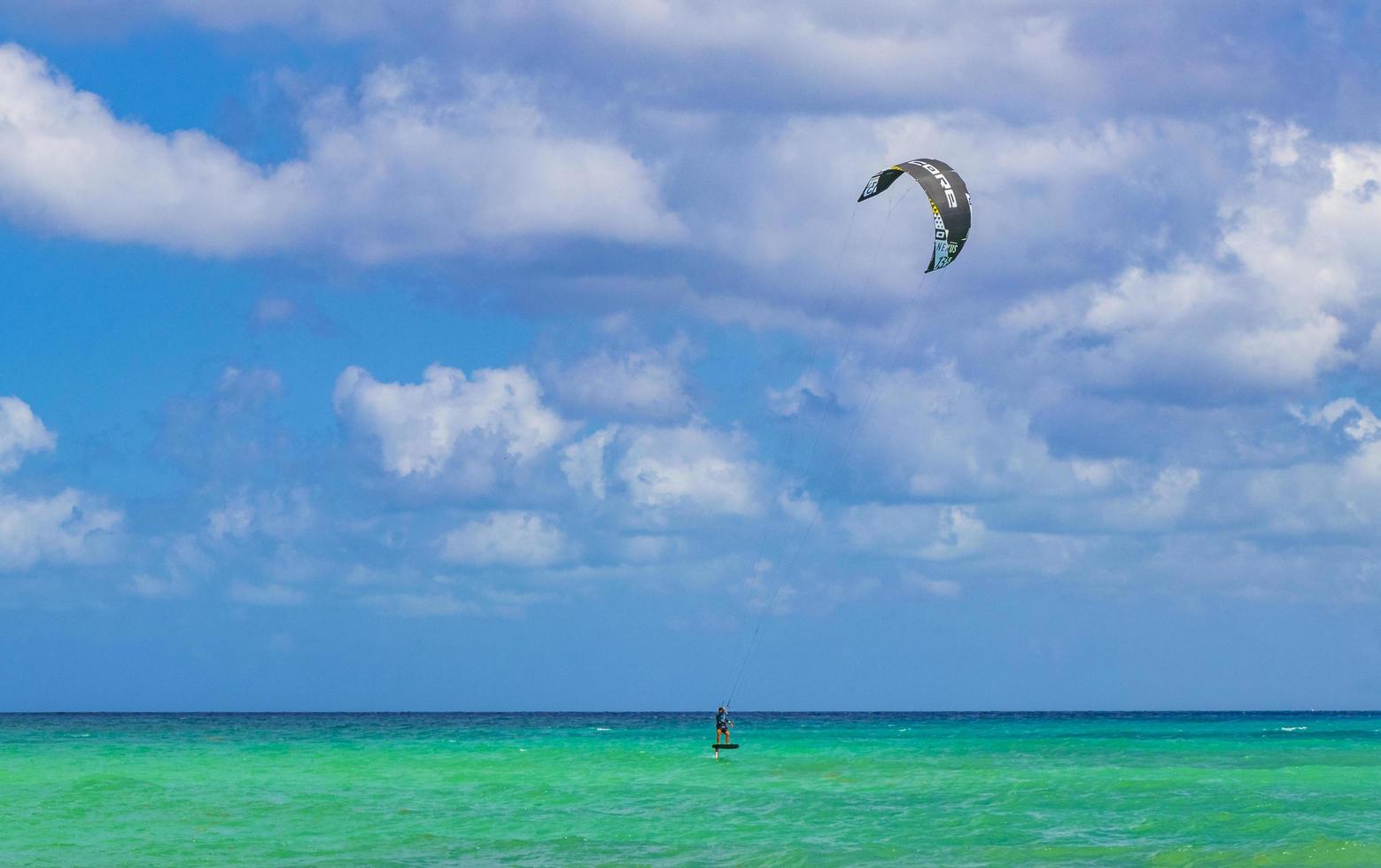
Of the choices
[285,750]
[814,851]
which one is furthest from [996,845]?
[285,750]

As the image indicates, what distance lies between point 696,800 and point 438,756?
2128cm

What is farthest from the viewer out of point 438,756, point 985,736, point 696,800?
point 985,736

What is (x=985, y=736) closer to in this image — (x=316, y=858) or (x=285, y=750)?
(x=285, y=750)

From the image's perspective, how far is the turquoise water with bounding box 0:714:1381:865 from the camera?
23.7 metres

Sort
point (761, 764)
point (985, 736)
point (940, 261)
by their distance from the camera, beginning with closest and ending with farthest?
point (940, 261), point (761, 764), point (985, 736)

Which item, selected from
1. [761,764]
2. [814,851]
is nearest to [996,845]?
[814,851]

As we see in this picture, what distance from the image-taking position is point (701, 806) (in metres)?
31.2

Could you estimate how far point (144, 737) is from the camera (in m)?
73.4

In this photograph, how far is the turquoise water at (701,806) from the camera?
2370cm

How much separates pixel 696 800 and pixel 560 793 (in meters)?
3.93

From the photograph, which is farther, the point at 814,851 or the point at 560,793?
the point at 560,793

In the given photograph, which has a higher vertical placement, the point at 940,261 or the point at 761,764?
the point at 940,261

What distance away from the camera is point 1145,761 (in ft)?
152

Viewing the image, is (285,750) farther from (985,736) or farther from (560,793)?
(985,736)
